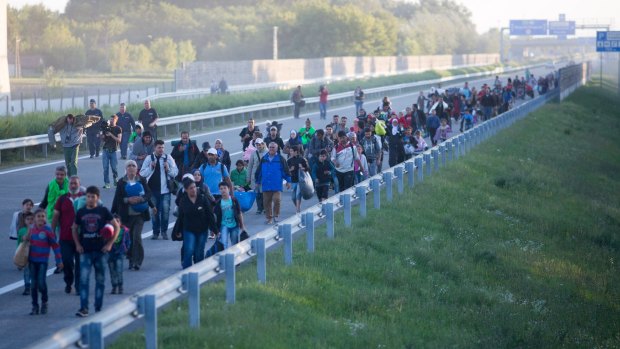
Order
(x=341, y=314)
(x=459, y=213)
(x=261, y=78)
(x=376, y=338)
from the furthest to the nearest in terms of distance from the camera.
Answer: (x=261, y=78), (x=459, y=213), (x=341, y=314), (x=376, y=338)

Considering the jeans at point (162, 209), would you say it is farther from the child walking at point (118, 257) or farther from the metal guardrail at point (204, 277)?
the child walking at point (118, 257)

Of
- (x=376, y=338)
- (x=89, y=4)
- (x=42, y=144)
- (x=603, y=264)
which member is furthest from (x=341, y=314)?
(x=89, y=4)

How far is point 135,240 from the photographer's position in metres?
15.7

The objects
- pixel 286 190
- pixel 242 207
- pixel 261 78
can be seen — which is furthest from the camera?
pixel 261 78

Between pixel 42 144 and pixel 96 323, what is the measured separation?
2659 cm

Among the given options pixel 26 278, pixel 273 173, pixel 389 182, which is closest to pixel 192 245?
pixel 26 278

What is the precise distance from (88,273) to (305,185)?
27.7 ft

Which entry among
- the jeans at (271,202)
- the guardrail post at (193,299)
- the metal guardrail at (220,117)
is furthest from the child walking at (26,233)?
the metal guardrail at (220,117)

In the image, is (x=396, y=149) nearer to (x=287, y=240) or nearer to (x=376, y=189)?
(x=376, y=189)

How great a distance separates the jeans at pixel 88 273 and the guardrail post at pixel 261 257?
1.55 metres

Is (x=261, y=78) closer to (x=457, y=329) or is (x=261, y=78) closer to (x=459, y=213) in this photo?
(x=459, y=213)

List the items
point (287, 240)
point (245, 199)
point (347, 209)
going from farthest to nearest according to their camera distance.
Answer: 1. point (245, 199)
2. point (347, 209)
3. point (287, 240)

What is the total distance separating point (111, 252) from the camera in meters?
13.6

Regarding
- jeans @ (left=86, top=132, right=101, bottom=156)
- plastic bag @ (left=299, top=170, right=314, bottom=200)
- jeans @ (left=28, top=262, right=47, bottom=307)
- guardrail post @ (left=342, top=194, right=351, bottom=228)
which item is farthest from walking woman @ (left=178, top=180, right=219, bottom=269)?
jeans @ (left=86, top=132, right=101, bottom=156)
